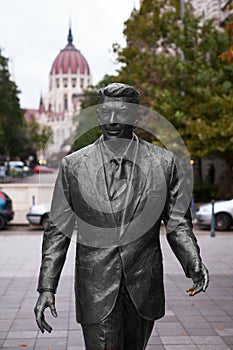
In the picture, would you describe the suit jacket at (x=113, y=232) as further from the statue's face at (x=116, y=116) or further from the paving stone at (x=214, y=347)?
the paving stone at (x=214, y=347)

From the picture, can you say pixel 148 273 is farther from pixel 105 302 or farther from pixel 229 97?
pixel 229 97

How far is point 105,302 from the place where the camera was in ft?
9.69

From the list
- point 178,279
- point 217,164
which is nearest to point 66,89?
point 217,164

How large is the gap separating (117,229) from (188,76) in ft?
69.4

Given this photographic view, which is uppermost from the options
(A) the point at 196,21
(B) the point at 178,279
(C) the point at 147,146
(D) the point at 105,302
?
(A) the point at 196,21

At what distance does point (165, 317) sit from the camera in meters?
7.17

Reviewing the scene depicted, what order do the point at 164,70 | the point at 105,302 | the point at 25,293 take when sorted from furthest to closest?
the point at 164,70
the point at 25,293
the point at 105,302

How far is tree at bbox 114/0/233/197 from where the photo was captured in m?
21.7

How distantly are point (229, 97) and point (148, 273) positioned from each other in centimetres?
1888

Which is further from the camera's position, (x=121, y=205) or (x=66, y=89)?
(x=66, y=89)

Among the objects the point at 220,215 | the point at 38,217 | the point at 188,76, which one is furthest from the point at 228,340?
the point at 188,76

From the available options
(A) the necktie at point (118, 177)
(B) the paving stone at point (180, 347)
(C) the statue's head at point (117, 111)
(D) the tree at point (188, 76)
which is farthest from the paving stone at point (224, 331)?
(D) the tree at point (188, 76)

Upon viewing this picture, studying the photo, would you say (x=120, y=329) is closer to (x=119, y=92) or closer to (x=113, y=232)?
(x=113, y=232)

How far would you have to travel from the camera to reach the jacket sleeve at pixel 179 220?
3.05 metres
